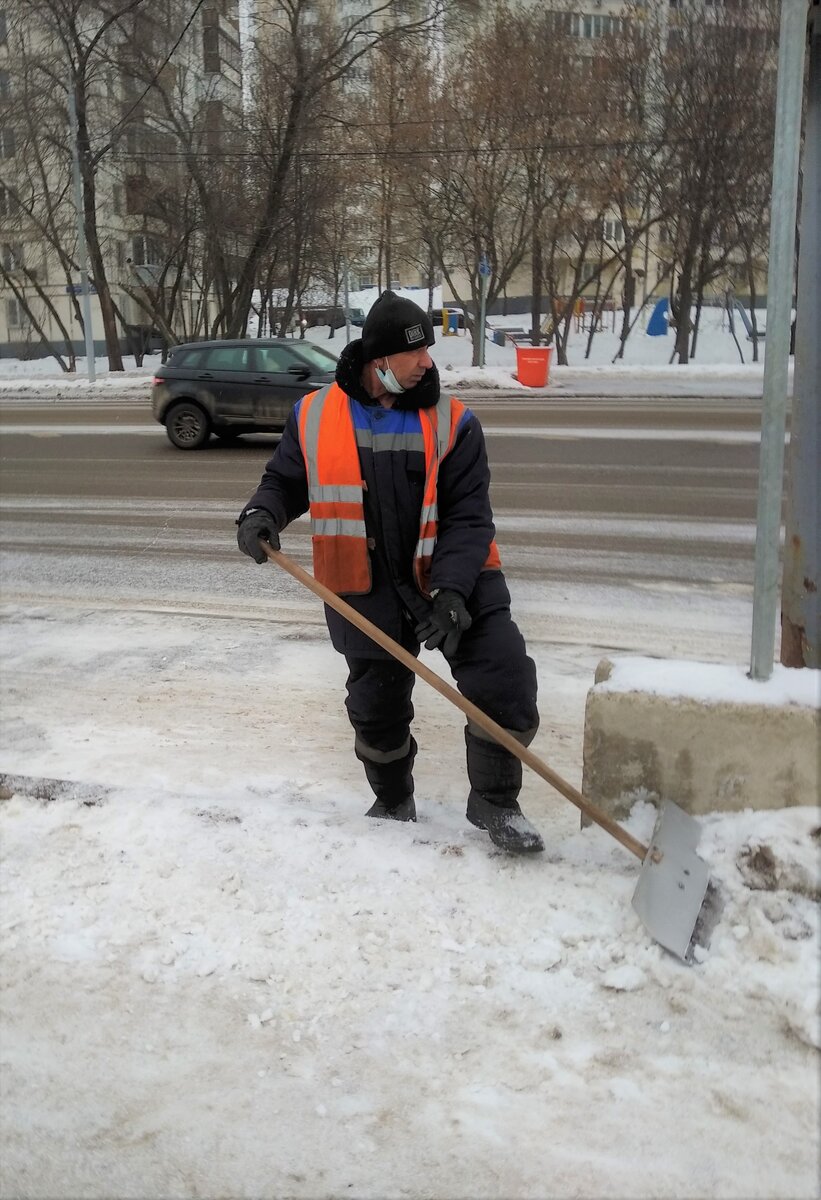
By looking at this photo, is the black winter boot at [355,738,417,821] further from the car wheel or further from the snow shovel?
the car wheel

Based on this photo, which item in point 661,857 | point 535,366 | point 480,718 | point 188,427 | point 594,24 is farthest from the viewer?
point 594,24

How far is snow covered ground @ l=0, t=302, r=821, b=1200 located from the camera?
2.05 metres

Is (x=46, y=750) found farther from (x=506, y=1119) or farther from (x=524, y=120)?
(x=524, y=120)

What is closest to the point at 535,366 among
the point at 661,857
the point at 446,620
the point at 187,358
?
the point at 187,358

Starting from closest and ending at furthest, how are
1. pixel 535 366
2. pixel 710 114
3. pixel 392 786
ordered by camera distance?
pixel 392 786 → pixel 535 366 → pixel 710 114

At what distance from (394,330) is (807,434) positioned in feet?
4.10

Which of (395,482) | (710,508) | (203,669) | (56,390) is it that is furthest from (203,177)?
(395,482)

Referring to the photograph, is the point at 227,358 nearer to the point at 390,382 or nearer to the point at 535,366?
the point at 535,366

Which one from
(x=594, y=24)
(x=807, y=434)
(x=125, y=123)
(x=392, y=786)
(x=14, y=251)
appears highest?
(x=594, y=24)

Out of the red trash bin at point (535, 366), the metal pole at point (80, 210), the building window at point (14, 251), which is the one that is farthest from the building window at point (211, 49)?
the red trash bin at point (535, 366)

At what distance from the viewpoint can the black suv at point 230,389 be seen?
44.9ft

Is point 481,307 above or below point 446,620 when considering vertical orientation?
above

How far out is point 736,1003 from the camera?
2.40 meters

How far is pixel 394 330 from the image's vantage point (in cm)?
296
